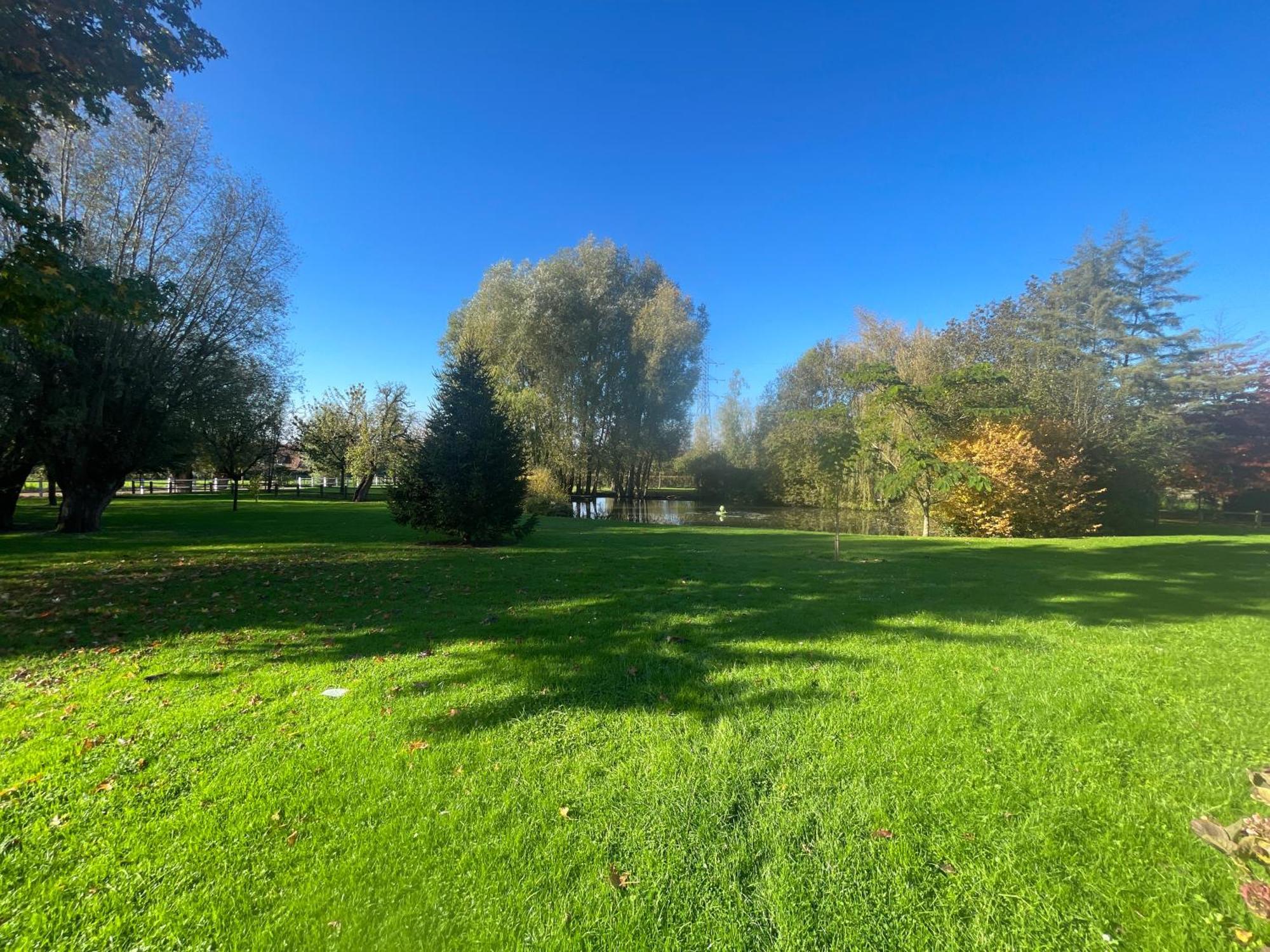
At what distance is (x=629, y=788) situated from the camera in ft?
9.41

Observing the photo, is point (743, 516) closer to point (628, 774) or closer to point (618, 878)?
point (628, 774)

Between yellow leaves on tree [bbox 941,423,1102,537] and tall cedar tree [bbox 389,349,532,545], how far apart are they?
1657 centimetres

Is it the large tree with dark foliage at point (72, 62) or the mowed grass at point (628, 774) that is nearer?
the mowed grass at point (628, 774)

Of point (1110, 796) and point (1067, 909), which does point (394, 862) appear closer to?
point (1067, 909)

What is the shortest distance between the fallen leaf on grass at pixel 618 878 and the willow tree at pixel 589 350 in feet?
89.3

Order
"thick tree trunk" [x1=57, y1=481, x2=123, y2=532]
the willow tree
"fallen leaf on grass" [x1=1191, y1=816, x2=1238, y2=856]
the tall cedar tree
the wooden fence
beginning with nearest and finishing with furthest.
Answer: "fallen leaf on grass" [x1=1191, y1=816, x2=1238, y2=856] < the tall cedar tree < "thick tree trunk" [x1=57, y1=481, x2=123, y2=532] < the willow tree < the wooden fence

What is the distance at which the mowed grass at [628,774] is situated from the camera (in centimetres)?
209

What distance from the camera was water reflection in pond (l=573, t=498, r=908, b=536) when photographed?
23453mm

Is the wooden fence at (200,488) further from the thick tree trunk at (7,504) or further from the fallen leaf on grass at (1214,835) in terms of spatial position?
the fallen leaf on grass at (1214,835)

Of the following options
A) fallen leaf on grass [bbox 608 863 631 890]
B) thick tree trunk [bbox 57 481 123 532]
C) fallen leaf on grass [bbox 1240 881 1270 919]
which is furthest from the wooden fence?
fallen leaf on grass [bbox 1240 881 1270 919]

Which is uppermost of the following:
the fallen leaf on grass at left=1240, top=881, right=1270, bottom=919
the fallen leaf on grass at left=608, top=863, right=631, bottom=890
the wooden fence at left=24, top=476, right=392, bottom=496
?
the wooden fence at left=24, top=476, right=392, bottom=496

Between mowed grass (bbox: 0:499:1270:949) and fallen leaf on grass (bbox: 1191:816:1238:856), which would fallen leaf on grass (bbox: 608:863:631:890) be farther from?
fallen leaf on grass (bbox: 1191:816:1238:856)

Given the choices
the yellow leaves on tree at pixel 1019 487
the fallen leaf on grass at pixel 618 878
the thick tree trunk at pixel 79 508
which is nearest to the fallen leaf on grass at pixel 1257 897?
the fallen leaf on grass at pixel 618 878

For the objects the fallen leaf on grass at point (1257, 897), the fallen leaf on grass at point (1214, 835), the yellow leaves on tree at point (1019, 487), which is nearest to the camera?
the fallen leaf on grass at point (1257, 897)
